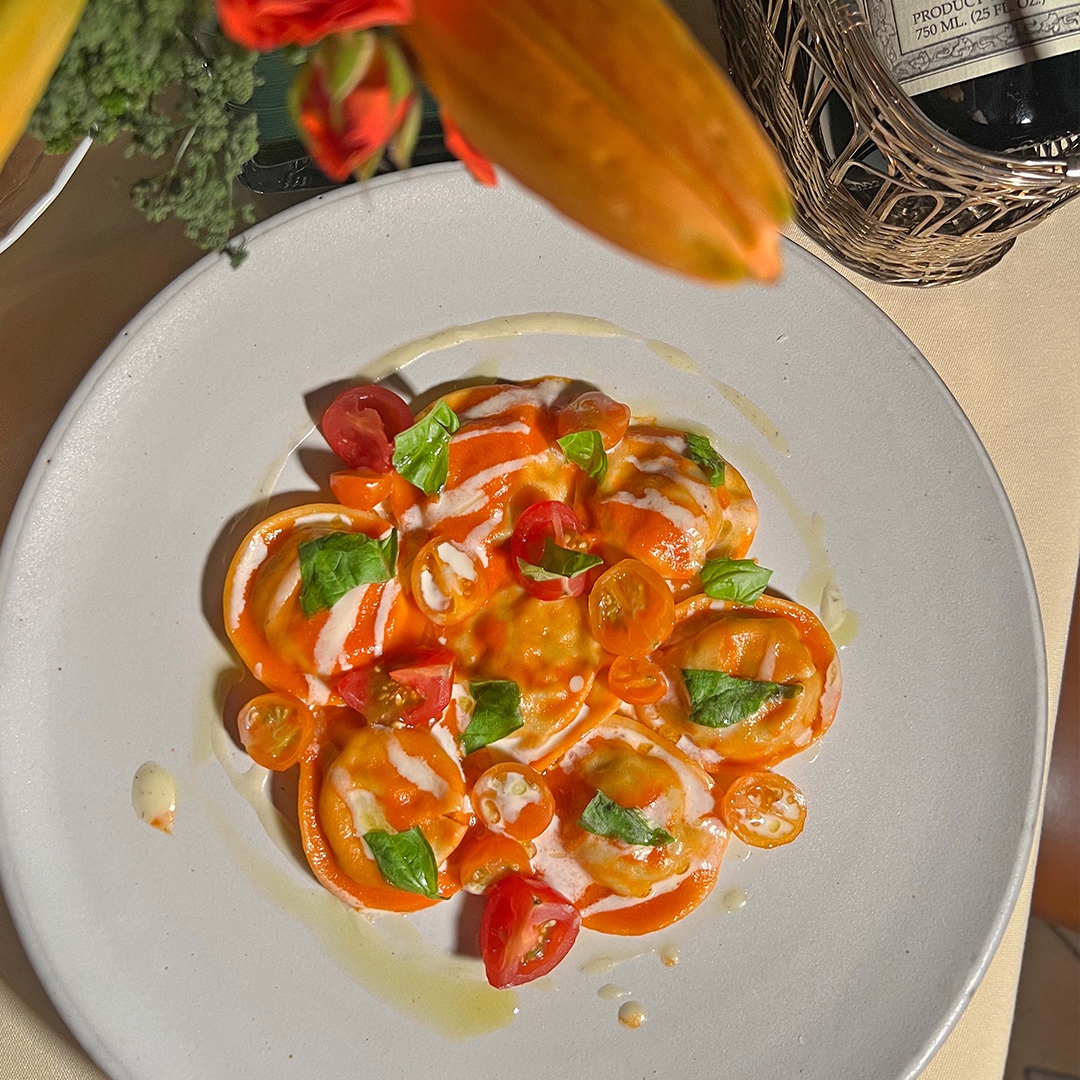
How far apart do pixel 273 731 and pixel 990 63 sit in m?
0.88

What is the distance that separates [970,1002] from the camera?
111cm

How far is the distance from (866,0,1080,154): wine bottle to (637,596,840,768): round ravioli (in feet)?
1.66

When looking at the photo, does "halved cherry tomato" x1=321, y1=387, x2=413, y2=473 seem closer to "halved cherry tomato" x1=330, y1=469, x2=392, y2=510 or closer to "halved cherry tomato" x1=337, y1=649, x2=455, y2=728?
"halved cherry tomato" x1=330, y1=469, x2=392, y2=510

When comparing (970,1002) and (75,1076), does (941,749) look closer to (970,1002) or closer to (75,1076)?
(970,1002)

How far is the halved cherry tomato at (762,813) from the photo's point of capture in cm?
104

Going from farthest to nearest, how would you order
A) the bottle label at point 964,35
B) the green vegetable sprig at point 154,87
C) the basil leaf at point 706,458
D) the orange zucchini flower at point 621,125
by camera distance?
the basil leaf at point 706,458, the bottle label at point 964,35, the green vegetable sprig at point 154,87, the orange zucchini flower at point 621,125

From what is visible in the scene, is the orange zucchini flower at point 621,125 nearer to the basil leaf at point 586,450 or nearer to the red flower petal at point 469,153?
the red flower petal at point 469,153

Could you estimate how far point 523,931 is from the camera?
37.4 inches

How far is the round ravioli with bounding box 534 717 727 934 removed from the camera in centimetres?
101

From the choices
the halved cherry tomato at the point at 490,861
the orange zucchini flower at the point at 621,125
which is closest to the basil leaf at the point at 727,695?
the halved cherry tomato at the point at 490,861

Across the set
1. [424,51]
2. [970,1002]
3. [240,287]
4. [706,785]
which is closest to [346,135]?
[424,51]

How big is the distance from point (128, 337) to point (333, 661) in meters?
0.38

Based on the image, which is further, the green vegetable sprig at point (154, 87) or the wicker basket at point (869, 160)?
the wicker basket at point (869, 160)

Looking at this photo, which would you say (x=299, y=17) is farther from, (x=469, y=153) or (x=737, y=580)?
(x=737, y=580)
